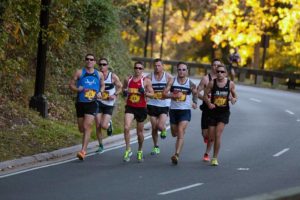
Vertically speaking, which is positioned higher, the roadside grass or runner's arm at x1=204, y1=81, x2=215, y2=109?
runner's arm at x1=204, y1=81, x2=215, y2=109

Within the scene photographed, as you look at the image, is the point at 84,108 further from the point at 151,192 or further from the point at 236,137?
the point at 236,137

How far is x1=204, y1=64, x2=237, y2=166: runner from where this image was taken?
1297 cm

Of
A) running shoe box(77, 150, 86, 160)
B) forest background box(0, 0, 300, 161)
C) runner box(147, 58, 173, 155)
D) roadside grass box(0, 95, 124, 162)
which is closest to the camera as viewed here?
running shoe box(77, 150, 86, 160)

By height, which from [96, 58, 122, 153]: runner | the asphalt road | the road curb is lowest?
the road curb

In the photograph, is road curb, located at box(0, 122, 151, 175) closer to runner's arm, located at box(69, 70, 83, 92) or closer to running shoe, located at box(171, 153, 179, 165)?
runner's arm, located at box(69, 70, 83, 92)

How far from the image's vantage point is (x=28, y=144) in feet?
48.1

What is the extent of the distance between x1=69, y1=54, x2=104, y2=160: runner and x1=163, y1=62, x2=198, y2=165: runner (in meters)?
1.40

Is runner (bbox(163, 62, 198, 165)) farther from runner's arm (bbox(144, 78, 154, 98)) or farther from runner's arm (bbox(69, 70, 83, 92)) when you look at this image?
runner's arm (bbox(69, 70, 83, 92))

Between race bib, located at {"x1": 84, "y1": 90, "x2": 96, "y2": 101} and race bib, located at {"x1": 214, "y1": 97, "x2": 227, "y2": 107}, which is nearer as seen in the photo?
race bib, located at {"x1": 214, "y1": 97, "x2": 227, "y2": 107}

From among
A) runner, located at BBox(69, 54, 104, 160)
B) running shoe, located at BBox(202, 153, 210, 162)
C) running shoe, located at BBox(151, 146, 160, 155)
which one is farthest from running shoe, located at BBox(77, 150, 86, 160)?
running shoe, located at BBox(202, 153, 210, 162)

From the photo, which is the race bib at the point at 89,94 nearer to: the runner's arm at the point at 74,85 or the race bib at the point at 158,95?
the runner's arm at the point at 74,85

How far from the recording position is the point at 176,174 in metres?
12.4

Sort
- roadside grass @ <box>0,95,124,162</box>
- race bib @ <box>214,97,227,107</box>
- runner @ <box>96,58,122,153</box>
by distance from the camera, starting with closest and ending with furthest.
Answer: race bib @ <box>214,97,227,107</box>, roadside grass @ <box>0,95,124,162</box>, runner @ <box>96,58,122,153</box>

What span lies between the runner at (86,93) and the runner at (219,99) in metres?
2.21
